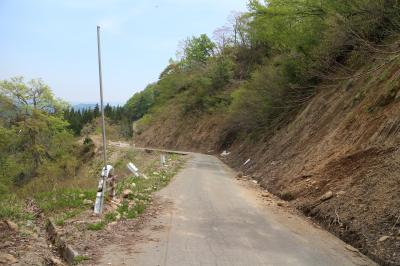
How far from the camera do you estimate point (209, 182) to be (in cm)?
1819

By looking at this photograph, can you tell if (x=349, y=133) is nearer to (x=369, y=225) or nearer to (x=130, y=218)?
(x=369, y=225)

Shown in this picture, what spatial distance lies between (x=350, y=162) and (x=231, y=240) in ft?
16.6

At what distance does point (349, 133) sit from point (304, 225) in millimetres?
4876

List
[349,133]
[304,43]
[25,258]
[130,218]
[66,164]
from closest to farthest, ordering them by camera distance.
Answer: [25,258], [130,218], [349,133], [304,43], [66,164]

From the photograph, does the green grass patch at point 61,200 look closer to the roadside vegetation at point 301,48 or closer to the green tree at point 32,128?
the roadside vegetation at point 301,48

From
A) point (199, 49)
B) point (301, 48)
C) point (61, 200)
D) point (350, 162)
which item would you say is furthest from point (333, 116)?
point (199, 49)

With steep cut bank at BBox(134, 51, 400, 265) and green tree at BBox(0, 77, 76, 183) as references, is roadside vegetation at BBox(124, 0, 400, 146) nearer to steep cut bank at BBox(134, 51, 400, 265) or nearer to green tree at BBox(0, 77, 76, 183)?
steep cut bank at BBox(134, 51, 400, 265)

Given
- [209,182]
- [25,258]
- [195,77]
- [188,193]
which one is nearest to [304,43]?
[209,182]

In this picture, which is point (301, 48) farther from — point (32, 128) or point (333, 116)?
point (32, 128)

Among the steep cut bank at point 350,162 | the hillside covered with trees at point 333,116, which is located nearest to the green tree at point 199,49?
the hillside covered with trees at point 333,116

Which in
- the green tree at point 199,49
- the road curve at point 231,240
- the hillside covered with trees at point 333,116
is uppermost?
the green tree at point 199,49

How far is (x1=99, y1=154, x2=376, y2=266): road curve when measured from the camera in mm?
7199

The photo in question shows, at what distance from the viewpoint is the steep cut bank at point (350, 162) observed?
859cm

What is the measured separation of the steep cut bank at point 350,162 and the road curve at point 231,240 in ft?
1.65
